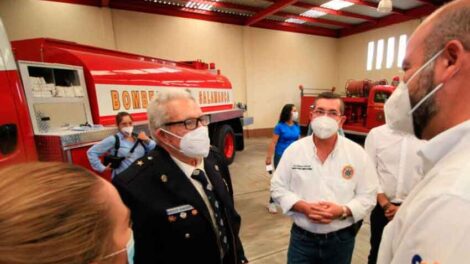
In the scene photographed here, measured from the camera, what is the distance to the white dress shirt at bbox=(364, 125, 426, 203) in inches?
78.0

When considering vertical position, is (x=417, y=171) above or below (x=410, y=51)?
below

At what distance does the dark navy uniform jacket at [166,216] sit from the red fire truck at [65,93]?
1.50 meters

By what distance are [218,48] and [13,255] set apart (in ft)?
34.5

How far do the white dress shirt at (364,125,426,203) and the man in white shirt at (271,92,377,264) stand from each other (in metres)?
0.44

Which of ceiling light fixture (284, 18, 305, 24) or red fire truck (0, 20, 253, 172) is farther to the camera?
ceiling light fixture (284, 18, 305, 24)

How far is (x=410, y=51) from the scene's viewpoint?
862 millimetres

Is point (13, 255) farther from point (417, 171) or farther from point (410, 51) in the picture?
point (417, 171)

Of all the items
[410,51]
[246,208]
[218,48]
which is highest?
[218,48]

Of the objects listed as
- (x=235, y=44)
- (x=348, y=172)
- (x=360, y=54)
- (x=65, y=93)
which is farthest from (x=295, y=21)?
(x=348, y=172)

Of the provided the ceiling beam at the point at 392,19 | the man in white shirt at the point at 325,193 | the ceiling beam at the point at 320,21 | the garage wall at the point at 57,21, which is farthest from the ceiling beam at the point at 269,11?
the man in white shirt at the point at 325,193

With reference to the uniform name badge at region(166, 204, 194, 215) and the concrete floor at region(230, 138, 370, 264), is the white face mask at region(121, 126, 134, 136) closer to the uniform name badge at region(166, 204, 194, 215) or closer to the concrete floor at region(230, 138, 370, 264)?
the concrete floor at region(230, 138, 370, 264)

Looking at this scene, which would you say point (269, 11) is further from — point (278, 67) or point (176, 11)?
point (176, 11)

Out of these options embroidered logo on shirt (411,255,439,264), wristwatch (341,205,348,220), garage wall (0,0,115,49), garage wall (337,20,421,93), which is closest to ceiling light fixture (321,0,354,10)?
garage wall (337,20,421,93)

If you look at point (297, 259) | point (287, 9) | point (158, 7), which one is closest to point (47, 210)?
point (297, 259)
